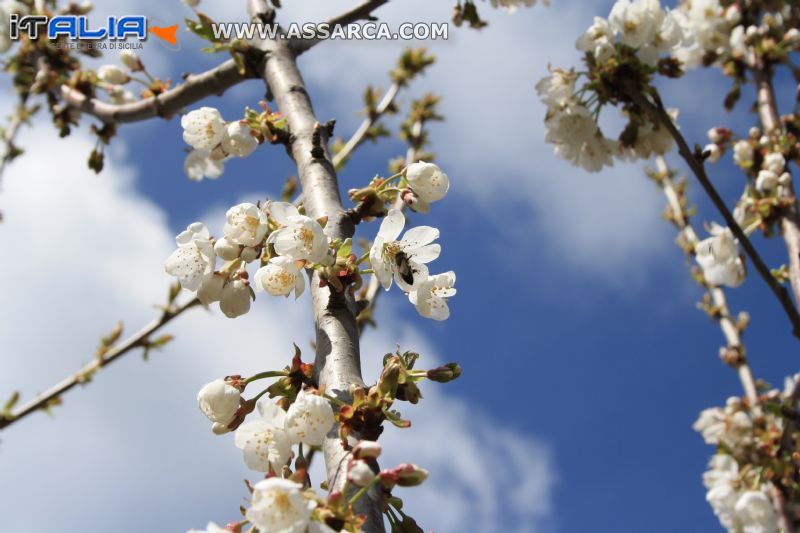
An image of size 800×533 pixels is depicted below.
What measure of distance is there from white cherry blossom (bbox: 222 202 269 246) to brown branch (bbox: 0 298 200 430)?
201cm

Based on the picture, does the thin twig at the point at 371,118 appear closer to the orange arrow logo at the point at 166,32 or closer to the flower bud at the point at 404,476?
the orange arrow logo at the point at 166,32

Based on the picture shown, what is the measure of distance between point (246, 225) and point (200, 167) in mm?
1555

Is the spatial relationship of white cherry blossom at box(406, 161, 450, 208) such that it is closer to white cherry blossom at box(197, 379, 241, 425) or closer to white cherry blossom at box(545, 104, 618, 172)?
white cherry blossom at box(197, 379, 241, 425)

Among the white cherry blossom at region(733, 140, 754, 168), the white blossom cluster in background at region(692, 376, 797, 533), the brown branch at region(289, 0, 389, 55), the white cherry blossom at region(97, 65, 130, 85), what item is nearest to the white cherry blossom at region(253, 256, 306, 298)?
the brown branch at region(289, 0, 389, 55)

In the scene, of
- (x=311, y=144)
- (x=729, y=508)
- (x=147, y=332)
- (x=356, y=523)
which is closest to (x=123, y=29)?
(x=147, y=332)

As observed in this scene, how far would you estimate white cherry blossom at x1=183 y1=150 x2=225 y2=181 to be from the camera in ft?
9.64

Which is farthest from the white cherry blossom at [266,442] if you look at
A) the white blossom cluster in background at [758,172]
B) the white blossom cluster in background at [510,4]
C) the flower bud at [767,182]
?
the flower bud at [767,182]

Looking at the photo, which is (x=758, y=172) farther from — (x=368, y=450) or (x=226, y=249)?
(x=368, y=450)

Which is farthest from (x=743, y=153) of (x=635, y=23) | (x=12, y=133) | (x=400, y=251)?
(x=12, y=133)

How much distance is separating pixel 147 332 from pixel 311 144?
2.26 meters

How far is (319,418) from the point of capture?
1244 mm

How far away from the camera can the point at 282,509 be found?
108 cm

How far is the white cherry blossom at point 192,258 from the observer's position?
1.62m

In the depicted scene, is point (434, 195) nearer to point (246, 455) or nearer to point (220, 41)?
point (246, 455)
